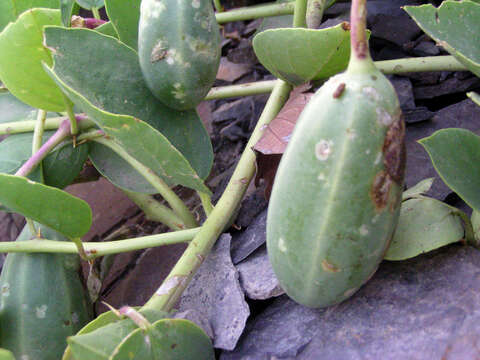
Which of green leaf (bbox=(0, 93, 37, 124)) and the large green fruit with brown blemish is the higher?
the large green fruit with brown blemish

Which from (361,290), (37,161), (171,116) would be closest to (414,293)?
(361,290)

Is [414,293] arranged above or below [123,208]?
above

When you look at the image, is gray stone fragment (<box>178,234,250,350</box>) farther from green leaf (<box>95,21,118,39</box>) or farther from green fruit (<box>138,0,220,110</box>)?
green leaf (<box>95,21,118,39</box>)

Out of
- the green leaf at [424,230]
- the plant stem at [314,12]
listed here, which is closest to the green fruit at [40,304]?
Answer: the green leaf at [424,230]

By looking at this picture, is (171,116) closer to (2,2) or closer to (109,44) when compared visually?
(109,44)

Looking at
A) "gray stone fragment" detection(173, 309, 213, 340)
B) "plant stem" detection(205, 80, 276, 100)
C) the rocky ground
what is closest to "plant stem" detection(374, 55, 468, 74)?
the rocky ground
